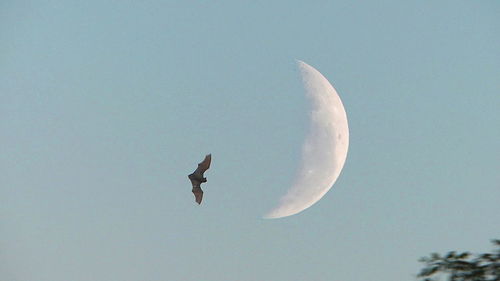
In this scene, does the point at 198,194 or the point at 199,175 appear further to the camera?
the point at 199,175

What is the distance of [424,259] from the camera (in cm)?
2894

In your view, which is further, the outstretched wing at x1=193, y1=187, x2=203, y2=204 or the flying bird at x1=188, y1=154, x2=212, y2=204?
the flying bird at x1=188, y1=154, x2=212, y2=204

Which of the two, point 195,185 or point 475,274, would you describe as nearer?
point 475,274

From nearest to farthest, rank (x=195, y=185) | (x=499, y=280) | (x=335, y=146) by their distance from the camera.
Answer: (x=499, y=280)
(x=195, y=185)
(x=335, y=146)

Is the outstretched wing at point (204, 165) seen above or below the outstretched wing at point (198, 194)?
above

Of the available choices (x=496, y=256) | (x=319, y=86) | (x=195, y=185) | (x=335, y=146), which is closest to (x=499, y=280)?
(x=496, y=256)

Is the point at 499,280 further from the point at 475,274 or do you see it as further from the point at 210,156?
the point at 210,156

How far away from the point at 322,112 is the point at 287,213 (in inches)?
222

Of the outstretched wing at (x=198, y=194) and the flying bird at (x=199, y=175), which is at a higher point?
the flying bird at (x=199, y=175)

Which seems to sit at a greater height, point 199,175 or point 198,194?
point 199,175

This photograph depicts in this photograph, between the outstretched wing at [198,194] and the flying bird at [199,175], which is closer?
the outstretched wing at [198,194]

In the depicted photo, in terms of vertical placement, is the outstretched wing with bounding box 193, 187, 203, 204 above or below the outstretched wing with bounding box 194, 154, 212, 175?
below

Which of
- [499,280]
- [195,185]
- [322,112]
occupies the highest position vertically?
[322,112]

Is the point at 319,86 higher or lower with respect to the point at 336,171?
higher
